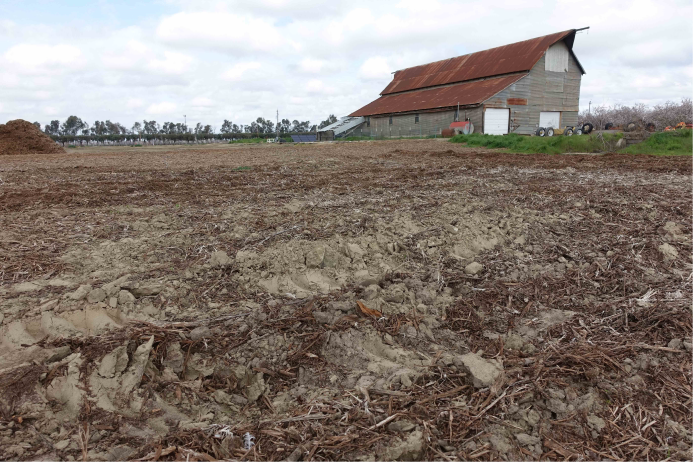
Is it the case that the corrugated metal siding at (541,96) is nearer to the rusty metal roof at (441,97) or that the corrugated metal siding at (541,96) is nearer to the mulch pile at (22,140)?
the rusty metal roof at (441,97)

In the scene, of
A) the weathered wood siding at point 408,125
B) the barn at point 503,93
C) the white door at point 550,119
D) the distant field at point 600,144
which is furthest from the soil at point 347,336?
the white door at point 550,119

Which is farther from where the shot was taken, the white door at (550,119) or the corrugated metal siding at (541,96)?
the white door at (550,119)

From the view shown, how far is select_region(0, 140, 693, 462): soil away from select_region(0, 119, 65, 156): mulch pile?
24.0m

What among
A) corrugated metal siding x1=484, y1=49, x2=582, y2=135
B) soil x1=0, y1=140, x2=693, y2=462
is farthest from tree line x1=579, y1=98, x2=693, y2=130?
soil x1=0, y1=140, x2=693, y2=462

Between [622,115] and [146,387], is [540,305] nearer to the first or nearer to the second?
[146,387]

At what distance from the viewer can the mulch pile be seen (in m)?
24.5

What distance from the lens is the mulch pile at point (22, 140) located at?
80.4 ft

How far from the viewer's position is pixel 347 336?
2902 millimetres

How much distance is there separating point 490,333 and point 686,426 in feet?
3.81

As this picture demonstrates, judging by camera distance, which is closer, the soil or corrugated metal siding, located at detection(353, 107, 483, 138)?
the soil

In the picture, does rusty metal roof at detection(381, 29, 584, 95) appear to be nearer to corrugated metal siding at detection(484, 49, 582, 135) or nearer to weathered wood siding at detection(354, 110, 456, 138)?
corrugated metal siding at detection(484, 49, 582, 135)

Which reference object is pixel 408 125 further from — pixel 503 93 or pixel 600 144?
pixel 600 144

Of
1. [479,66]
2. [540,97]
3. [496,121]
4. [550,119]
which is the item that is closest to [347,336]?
[496,121]

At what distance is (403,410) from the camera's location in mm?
2232
